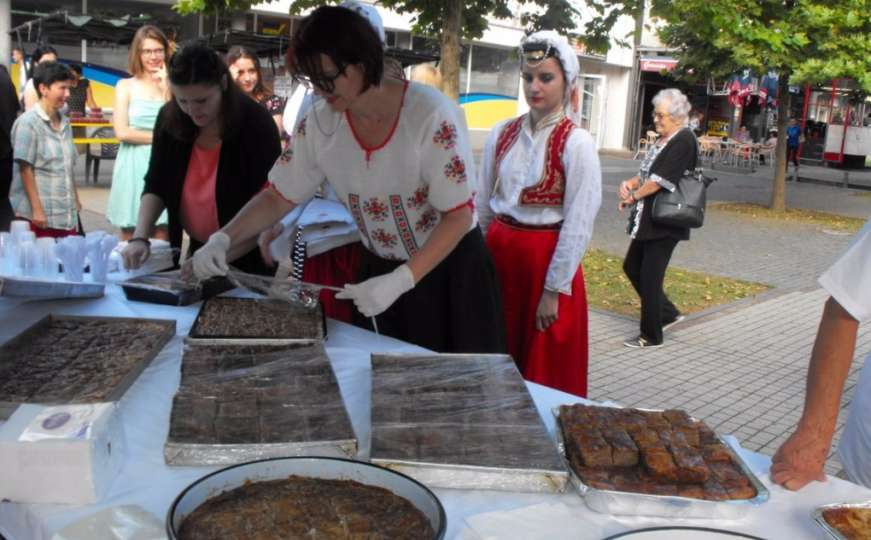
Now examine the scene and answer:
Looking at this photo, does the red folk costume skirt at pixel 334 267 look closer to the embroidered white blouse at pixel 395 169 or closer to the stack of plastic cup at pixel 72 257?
the embroidered white blouse at pixel 395 169

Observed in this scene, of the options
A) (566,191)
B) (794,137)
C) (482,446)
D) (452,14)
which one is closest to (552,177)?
(566,191)

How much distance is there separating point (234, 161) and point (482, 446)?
1.72 meters

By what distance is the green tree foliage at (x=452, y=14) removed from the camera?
15.3 feet

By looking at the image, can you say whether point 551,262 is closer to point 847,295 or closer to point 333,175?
point 333,175

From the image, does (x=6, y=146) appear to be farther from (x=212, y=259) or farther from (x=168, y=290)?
(x=212, y=259)

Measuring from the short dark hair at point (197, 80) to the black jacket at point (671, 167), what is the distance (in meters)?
2.98

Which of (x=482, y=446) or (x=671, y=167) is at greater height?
(x=671, y=167)

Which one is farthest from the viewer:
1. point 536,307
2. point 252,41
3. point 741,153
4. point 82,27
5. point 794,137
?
point 741,153

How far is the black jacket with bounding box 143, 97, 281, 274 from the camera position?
278 cm

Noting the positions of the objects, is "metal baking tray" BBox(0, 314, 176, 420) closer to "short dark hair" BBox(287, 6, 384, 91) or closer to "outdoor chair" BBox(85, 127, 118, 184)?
"short dark hair" BBox(287, 6, 384, 91)

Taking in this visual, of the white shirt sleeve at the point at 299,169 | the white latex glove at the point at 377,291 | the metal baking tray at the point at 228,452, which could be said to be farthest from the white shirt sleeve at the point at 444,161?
the metal baking tray at the point at 228,452

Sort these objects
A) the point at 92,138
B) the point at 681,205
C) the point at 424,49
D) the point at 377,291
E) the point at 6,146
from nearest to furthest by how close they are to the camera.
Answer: the point at 377,291
the point at 6,146
the point at 681,205
the point at 92,138
the point at 424,49

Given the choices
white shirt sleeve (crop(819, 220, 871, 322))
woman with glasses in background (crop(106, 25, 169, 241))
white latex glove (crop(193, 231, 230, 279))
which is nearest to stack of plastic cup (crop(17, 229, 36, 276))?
white latex glove (crop(193, 231, 230, 279))

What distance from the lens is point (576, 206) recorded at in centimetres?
281
